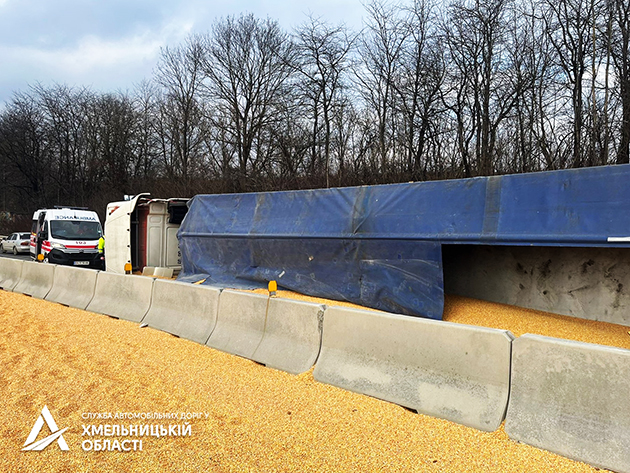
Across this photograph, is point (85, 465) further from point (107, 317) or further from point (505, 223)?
point (505, 223)

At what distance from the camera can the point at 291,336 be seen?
5.16 m

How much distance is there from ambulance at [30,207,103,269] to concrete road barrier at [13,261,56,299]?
6625 mm

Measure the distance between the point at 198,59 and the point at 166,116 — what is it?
5411 millimetres

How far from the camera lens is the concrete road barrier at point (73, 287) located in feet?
28.6

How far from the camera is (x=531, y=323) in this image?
21.5 feet

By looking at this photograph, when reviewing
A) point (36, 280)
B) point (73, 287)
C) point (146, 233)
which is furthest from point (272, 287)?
point (146, 233)

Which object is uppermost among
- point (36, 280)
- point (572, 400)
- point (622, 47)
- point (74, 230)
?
point (622, 47)

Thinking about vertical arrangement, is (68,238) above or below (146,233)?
below

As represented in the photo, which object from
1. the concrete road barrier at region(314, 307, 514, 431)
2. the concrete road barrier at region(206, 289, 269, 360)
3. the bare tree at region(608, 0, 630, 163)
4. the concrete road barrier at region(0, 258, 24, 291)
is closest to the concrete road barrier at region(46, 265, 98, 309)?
the concrete road barrier at region(0, 258, 24, 291)

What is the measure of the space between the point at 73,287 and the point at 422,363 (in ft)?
26.3

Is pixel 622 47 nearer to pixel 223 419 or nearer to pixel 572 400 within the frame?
pixel 572 400

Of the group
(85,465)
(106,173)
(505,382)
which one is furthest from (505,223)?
(106,173)

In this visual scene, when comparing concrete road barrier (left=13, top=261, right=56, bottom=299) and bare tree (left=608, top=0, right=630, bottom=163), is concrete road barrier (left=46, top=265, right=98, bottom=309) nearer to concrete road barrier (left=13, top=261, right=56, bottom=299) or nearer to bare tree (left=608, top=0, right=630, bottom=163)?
concrete road barrier (left=13, top=261, right=56, bottom=299)

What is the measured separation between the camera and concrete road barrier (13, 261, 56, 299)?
32.8 feet
